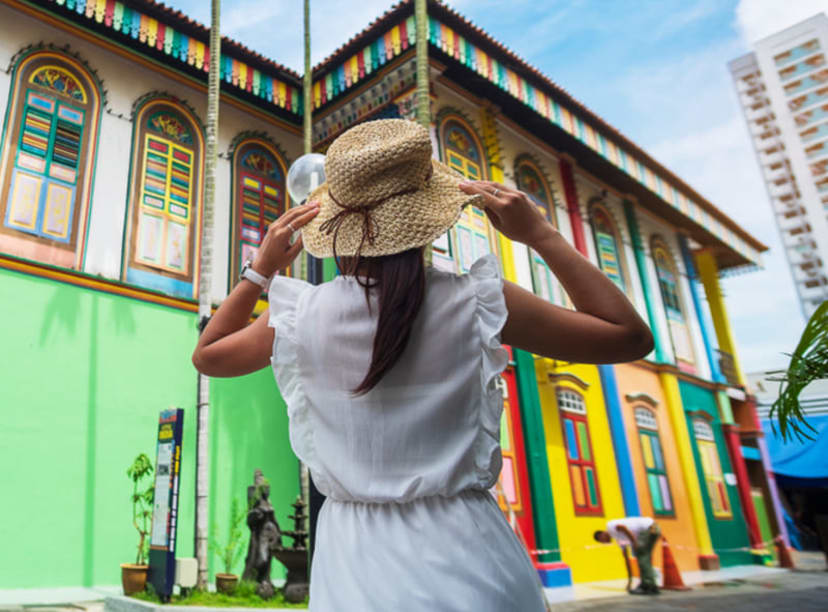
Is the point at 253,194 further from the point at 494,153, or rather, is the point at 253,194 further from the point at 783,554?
the point at 783,554

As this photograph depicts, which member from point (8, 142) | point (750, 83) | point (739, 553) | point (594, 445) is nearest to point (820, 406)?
point (739, 553)

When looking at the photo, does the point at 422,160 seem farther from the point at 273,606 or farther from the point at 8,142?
the point at 8,142

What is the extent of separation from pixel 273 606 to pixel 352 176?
5458 millimetres

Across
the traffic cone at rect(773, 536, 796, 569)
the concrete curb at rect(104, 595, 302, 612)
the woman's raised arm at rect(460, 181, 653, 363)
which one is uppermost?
the woman's raised arm at rect(460, 181, 653, 363)

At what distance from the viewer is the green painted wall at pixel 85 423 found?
250 inches

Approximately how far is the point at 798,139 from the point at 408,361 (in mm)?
62240

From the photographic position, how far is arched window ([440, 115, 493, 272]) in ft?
31.4

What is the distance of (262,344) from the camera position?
3.88ft

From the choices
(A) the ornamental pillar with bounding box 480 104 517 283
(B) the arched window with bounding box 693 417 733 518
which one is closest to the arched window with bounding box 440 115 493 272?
(A) the ornamental pillar with bounding box 480 104 517 283

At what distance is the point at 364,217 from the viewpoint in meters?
1.14

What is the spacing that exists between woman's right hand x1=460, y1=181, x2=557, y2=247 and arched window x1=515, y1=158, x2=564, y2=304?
9.54m

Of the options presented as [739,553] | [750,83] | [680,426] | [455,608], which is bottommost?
[739,553]

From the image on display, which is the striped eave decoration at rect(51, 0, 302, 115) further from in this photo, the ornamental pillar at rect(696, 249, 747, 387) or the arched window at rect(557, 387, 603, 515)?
the ornamental pillar at rect(696, 249, 747, 387)

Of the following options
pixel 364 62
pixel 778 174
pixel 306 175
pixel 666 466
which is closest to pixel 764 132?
pixel 778 174
